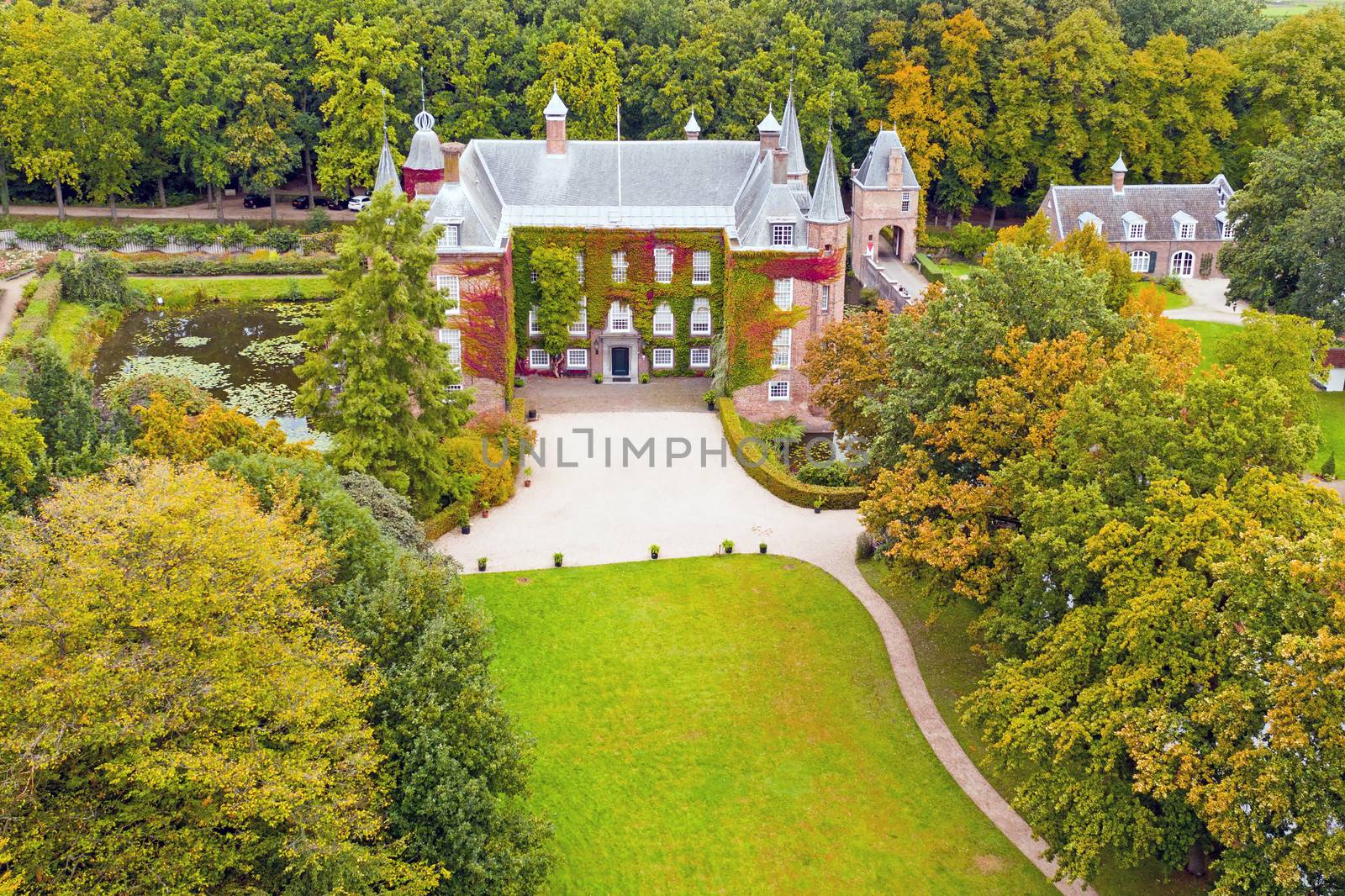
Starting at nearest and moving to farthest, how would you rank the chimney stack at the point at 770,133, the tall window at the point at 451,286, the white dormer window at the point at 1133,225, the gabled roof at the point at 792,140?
the tall window at the point at 451,286
the chimney stack at the point at 770,133
the gabled roof at the point at 792,140
the white dormer window at the point at 1133,225

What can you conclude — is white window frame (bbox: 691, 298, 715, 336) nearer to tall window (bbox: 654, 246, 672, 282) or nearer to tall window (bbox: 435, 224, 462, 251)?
tall window (bbox: 654, 246, 672, 282)

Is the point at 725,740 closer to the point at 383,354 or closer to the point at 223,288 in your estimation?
the point at 383,354

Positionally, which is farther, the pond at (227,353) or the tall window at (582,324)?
the tall window at (582,324)

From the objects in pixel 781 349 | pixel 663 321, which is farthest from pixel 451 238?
pixel 781 349

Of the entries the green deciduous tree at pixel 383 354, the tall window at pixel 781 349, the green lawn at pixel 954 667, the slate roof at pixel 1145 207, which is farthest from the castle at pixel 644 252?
the slate roof at pixel 1145 207

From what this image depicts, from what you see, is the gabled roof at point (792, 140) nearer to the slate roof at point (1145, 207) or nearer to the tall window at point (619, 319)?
the tall window at point (619, 319)
